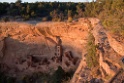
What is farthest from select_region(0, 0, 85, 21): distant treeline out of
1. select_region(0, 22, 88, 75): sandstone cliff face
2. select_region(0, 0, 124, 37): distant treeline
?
select_region(0, 22, 88, 75): sandstone cliff face

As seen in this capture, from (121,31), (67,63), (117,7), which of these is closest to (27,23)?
(67,63)

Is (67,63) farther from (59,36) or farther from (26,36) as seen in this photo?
(26,36)

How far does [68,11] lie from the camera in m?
16.9

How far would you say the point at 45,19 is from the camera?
16359mm

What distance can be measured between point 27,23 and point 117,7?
19.3 ft

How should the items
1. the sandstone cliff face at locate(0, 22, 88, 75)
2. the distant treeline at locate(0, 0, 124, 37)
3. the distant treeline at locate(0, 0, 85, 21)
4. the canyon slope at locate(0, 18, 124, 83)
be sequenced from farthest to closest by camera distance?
the distant treeline at locate(0, 0, 85, 21)
the sandstone cliff face at locate(0, 22, 88, 75)
the canyon slope at locate(0, 18, 124, 83)
the distant treeline at locate(0, 0, 124, 37)

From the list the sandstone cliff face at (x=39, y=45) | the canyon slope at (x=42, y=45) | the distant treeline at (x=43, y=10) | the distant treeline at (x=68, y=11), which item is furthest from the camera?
the distant treeline at (x=43, y=10)

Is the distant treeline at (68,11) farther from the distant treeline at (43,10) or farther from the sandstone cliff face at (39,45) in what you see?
the sandstone cliff face at (39,45)

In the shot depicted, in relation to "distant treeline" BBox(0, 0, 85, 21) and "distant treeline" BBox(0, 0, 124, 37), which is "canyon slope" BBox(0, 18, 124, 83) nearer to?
"distant treeline" BBox(0, 0, 124, 37)

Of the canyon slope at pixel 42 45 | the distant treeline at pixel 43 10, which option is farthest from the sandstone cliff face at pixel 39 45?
the distant treeline at pixel 43 10

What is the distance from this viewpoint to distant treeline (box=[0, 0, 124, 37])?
11.8m

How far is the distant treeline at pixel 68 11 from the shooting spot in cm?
1180

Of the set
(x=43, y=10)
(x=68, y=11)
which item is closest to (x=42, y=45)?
(x=68, y=11)

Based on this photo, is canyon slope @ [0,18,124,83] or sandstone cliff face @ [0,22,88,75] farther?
sandstone cliff face @ [0,22,88,75]
